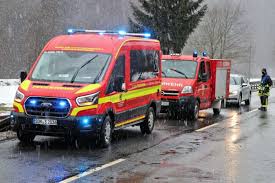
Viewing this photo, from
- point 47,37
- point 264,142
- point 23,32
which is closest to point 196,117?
point 264,142

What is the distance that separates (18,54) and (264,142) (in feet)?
174

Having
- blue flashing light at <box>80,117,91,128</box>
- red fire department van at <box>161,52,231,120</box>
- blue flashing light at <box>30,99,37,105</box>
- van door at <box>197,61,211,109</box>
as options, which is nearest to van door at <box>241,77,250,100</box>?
red fire department van at <box>161,52,231,120</box>

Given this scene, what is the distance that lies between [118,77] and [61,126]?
69.4 inches

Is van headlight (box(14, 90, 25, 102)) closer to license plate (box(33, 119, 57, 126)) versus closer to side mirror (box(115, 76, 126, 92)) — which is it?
license plate (box(33, 119, 57, 126))

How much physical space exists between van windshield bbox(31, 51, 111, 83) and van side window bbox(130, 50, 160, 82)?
120 centimetres

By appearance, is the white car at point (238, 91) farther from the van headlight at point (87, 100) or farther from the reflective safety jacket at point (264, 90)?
the van headlight at point (87, 100)

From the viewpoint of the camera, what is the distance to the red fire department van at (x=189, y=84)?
17250 millimetres

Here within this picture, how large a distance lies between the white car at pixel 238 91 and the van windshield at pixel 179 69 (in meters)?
6.94

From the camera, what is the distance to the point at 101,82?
35.1 ft

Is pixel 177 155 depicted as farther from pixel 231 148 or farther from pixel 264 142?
pixel 264 142

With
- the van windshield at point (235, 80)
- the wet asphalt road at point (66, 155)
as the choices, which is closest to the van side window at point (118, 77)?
the wet asphalt road at point (66, 155)

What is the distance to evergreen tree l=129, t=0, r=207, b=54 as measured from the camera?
3741 cm

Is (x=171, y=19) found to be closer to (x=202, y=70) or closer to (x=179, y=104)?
(x=202, y=70)

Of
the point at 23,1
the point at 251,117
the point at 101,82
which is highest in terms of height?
the point at 23,1
